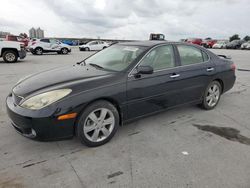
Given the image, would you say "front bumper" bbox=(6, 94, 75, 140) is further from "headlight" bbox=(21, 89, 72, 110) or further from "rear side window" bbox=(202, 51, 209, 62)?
"rear side window" bbox=(202, 51, 209, 62)

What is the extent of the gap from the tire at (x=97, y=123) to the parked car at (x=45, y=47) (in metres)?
17.1

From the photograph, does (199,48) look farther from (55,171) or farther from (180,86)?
(55,171)

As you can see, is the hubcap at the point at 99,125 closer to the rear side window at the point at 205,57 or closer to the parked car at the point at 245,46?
the rear side window at the point at 205,57

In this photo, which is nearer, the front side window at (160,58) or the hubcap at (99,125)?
the hubcap at (99,125)

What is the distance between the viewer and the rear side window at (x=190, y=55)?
3.80 metres

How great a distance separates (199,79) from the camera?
156 inches

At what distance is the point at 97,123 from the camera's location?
282 cm

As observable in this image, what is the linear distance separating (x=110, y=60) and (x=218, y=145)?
2208 mm

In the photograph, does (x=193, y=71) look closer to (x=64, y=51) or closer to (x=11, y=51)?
(x=11, y=51)

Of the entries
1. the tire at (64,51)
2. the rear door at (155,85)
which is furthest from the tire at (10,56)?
the rear door at (155,85)

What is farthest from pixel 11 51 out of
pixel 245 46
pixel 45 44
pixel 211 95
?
pixel 245 46

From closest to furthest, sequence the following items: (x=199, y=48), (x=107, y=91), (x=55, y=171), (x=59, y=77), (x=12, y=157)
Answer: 1. (x=55, y=171)
2. (x=12, y=157)
3. (x=107, y=91)
4. (x=59, y=77)
5. (x=199, y=48)

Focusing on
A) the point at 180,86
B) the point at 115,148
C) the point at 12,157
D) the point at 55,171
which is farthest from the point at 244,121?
the point at 12,157

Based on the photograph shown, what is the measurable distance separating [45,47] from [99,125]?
17424 mm
